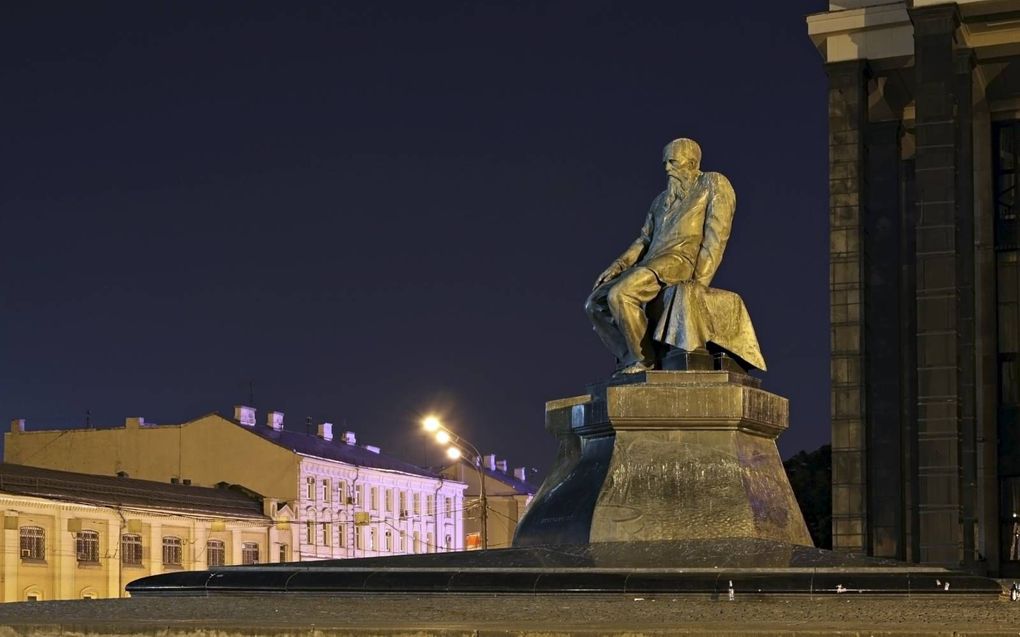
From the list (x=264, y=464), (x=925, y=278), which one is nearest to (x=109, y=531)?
(x=264, y=464)

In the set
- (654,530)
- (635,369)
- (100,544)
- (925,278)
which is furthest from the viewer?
(100,544)

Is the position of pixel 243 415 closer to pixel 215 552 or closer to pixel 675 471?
pixel 215 552

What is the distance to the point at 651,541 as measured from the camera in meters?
13.3

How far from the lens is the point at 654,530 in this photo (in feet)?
44.3

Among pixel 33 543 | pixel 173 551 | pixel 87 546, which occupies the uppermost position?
pixel 33 543

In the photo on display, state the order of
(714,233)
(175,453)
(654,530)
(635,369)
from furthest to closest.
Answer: (175,453) → (714,233) → (635,369) → (654,530)

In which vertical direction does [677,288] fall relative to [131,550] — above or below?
above

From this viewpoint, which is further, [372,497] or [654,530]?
[372,497]

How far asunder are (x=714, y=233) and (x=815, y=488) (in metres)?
37.1

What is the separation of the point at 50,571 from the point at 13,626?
152ft

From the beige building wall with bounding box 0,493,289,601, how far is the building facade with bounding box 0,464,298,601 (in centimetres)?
3

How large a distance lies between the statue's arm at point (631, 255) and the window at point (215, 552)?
48855mm

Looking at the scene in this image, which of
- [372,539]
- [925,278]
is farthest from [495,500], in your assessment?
[925,278]

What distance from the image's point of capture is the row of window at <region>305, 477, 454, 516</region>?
72.8 metres
